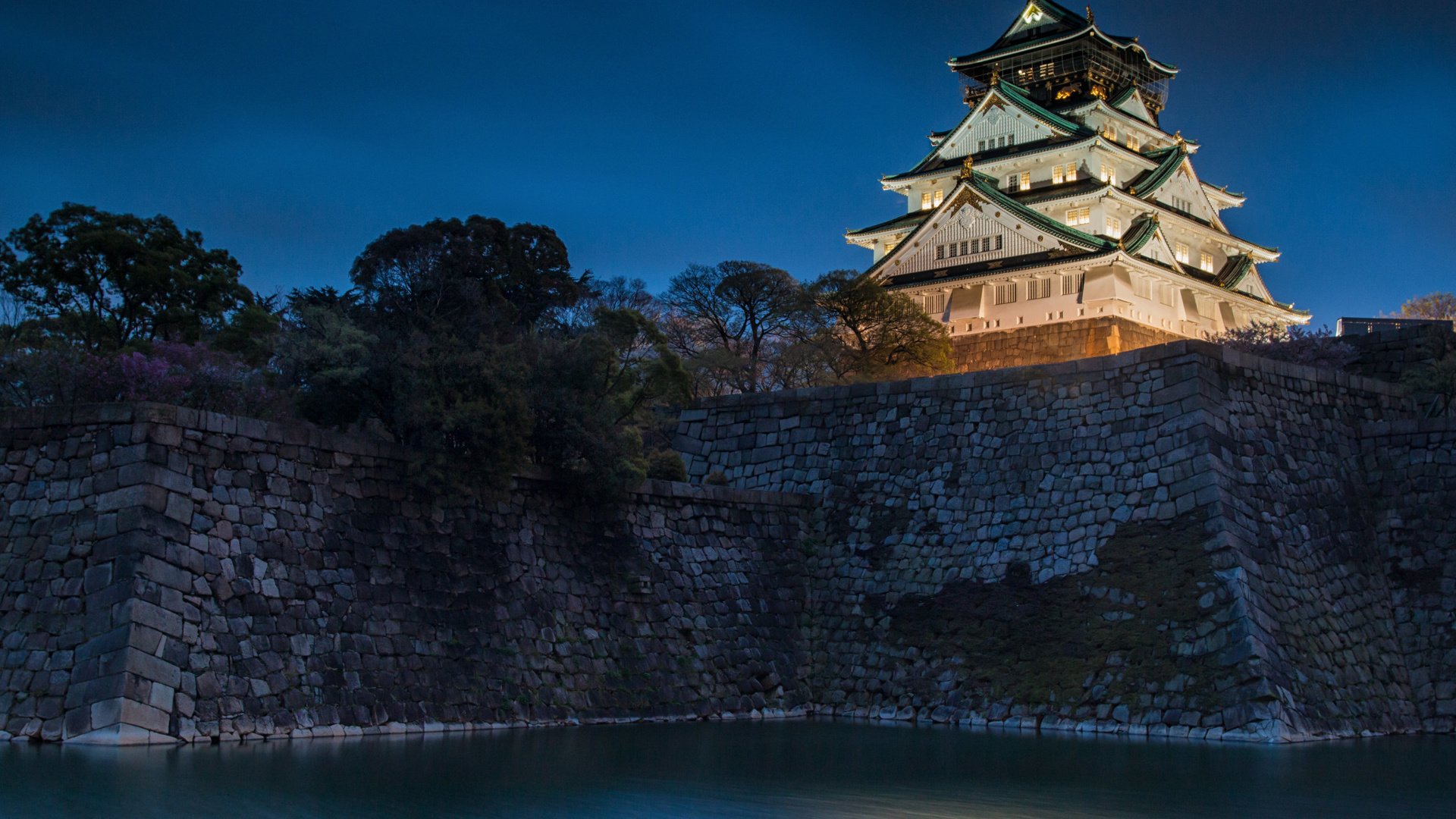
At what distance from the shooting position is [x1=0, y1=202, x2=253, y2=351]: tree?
113ft

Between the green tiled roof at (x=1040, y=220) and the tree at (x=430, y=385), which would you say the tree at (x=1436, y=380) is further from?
the green tiled roof at (x=1040, y=220)

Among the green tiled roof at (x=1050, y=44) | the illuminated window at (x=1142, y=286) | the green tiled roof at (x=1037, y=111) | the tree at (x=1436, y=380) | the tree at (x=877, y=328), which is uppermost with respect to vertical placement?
the green tiled roof at (x=1050, y=44)

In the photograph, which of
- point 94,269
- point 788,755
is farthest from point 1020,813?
point 94,269

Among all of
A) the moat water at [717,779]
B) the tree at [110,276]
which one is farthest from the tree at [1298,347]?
the tree at [110,276]

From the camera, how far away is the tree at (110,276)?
34.6 metres

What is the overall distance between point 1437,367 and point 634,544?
13.2 metres

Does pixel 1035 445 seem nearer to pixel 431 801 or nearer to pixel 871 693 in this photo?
pixel 871 693

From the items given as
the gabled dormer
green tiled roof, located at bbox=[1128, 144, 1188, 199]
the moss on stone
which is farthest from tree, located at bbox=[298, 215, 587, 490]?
the gabled dormer

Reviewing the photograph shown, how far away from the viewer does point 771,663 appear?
72.6ft

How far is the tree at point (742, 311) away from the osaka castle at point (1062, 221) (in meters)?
7.29

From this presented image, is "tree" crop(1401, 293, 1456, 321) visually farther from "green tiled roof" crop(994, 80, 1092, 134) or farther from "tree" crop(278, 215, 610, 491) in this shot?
"tree" crop(278, 215, 610, 491)

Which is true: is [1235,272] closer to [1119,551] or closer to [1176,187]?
[1176,187]

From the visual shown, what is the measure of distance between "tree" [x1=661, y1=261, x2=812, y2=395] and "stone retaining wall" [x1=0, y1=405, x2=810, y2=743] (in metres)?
20.6

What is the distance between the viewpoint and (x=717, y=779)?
46.5ft
